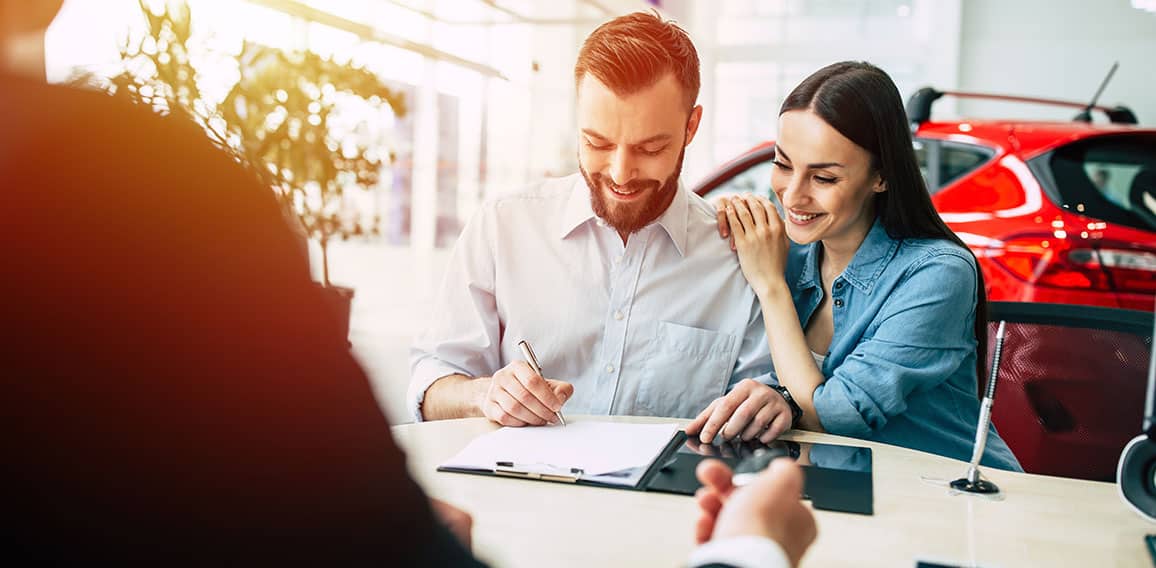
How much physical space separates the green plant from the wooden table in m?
2.16

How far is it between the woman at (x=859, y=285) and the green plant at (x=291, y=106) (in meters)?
1.85

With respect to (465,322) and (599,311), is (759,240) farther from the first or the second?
(465,322)

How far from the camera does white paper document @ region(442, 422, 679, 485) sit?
4.25 ft

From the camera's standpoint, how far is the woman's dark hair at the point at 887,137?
177 centimetres

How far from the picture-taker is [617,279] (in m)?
1.96

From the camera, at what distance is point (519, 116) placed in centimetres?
838

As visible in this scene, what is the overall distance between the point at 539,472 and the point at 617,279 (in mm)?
736

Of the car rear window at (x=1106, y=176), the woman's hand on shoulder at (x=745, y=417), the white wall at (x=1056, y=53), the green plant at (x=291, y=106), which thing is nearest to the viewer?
the woman's hand on shoulder at (x=745, y=417)

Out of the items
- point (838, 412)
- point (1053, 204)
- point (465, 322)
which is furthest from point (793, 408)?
point (1053, 204)

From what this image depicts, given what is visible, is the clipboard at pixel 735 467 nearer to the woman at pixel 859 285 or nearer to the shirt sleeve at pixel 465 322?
the woman at pixel 859 285

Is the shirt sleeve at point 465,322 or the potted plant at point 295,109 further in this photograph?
the potted plant at point 295,109

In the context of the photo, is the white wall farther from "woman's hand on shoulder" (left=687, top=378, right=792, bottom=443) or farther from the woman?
"woman's hand on shoulder" (left=687, top=378, right=792, bottom=443)

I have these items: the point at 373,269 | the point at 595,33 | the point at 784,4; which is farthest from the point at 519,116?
the point at 595,33

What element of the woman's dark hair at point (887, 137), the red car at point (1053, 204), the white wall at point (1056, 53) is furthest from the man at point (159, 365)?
the white wall at point (1056, 53)
